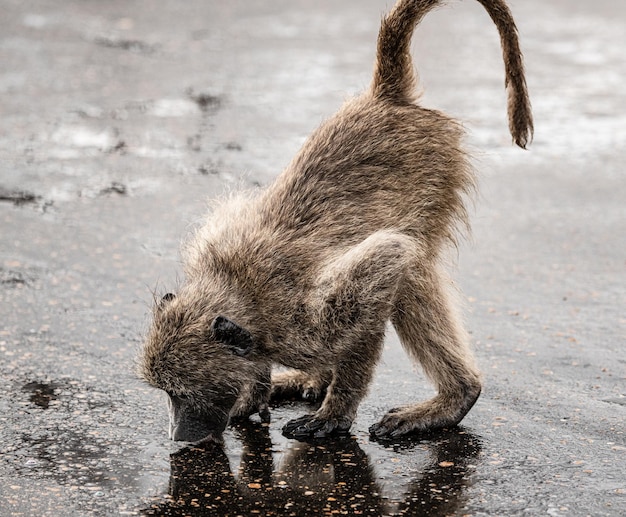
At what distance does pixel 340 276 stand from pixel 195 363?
0.66m

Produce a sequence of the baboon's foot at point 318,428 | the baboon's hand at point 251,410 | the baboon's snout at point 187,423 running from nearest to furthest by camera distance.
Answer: the baboon's snout at point 187,423, the baboon's foot at point 318,428, the baboon's hand at point 251,410

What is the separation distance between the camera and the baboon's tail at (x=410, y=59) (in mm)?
5223

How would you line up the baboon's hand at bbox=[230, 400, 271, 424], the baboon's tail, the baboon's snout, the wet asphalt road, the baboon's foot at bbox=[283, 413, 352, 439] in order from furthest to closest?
1. the baboon's tail
2. the baboon's hand at bbox=[230, 400, 271, 424]
3. the baboon's foot at bbox=[283, 413, 352, 439]
4. the baboon's snout
5. the wet asphalt road

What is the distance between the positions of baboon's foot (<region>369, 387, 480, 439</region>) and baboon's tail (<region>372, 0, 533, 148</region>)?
1237 millimetres

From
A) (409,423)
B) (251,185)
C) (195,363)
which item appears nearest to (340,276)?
(195,363)

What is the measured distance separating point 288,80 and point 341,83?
1.88 ft

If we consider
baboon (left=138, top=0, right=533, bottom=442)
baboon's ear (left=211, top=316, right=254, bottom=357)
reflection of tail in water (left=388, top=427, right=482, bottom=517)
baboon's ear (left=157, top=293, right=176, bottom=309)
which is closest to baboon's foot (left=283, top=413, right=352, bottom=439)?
baboon (left=138, top=0, right=533, bottom=442)

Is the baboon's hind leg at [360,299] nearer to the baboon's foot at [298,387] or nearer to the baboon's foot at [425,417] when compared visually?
the baboon's foot at [425,417]

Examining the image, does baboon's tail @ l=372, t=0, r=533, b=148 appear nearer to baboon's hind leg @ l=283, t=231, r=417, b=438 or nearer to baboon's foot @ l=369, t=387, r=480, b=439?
baboon's hind leg @ l=283, t=231, r=417, b=438

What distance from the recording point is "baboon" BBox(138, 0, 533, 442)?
4555mm

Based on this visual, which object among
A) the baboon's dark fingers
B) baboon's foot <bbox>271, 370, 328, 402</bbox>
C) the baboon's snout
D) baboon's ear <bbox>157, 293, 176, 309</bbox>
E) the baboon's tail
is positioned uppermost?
the baboon's tail

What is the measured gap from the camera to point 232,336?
14.8ft

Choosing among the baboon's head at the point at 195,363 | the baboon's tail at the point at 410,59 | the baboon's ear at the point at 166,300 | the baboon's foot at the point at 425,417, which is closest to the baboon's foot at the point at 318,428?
the baboon's foot at the point at 425,417

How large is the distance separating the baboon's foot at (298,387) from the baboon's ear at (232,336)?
0.85 m
